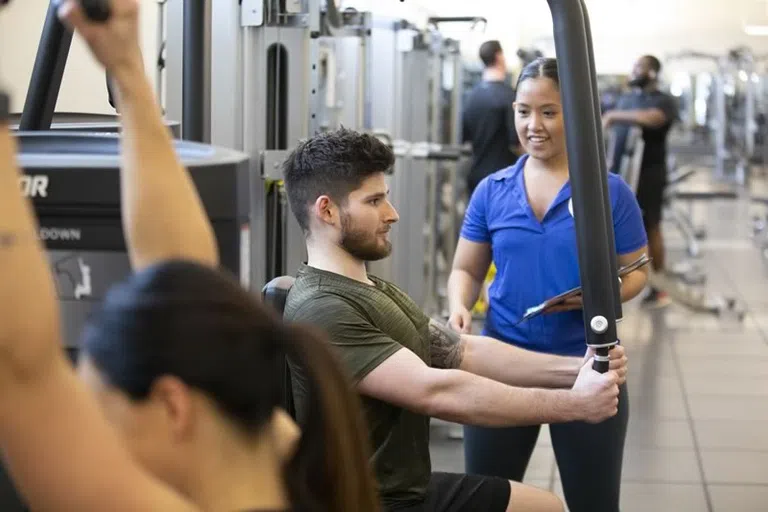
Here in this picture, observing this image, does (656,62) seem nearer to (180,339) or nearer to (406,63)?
(406,63)

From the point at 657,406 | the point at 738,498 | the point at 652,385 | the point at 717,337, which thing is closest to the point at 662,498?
the point at 738,498

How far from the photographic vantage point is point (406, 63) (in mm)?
5715

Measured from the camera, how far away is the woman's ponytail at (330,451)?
1.09 meters

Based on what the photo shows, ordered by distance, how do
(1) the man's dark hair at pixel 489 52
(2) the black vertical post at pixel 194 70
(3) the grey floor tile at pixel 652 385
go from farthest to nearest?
1. (1) the man's dark hair at pixel 489 52
2. (3) the grey floor tile at pixel 652 385
3. (2) the black vertical post at pixel 194 70

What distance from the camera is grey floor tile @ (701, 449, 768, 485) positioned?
4.21 m

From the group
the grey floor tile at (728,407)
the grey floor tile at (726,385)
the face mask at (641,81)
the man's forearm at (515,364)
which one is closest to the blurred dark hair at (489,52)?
the face mask at (641,81)

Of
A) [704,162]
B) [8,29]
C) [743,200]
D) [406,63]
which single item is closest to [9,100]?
[8,29]

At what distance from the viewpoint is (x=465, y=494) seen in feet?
6.79

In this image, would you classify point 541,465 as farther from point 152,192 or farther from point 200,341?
point 200,341

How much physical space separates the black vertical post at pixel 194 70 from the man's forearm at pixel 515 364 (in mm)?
767

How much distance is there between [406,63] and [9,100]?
4948 millimetres

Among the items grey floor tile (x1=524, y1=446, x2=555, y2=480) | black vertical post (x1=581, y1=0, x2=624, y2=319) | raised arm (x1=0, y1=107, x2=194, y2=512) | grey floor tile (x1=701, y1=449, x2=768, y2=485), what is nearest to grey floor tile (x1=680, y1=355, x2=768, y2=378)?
grey floor tile (x1=701, y1=449, x2=768, y2=485)

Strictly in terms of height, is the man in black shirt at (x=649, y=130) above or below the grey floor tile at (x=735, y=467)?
above

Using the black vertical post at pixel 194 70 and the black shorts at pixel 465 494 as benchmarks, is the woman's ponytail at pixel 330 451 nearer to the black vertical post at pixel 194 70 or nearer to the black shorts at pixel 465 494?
the black vertical post at pixel 194 70
